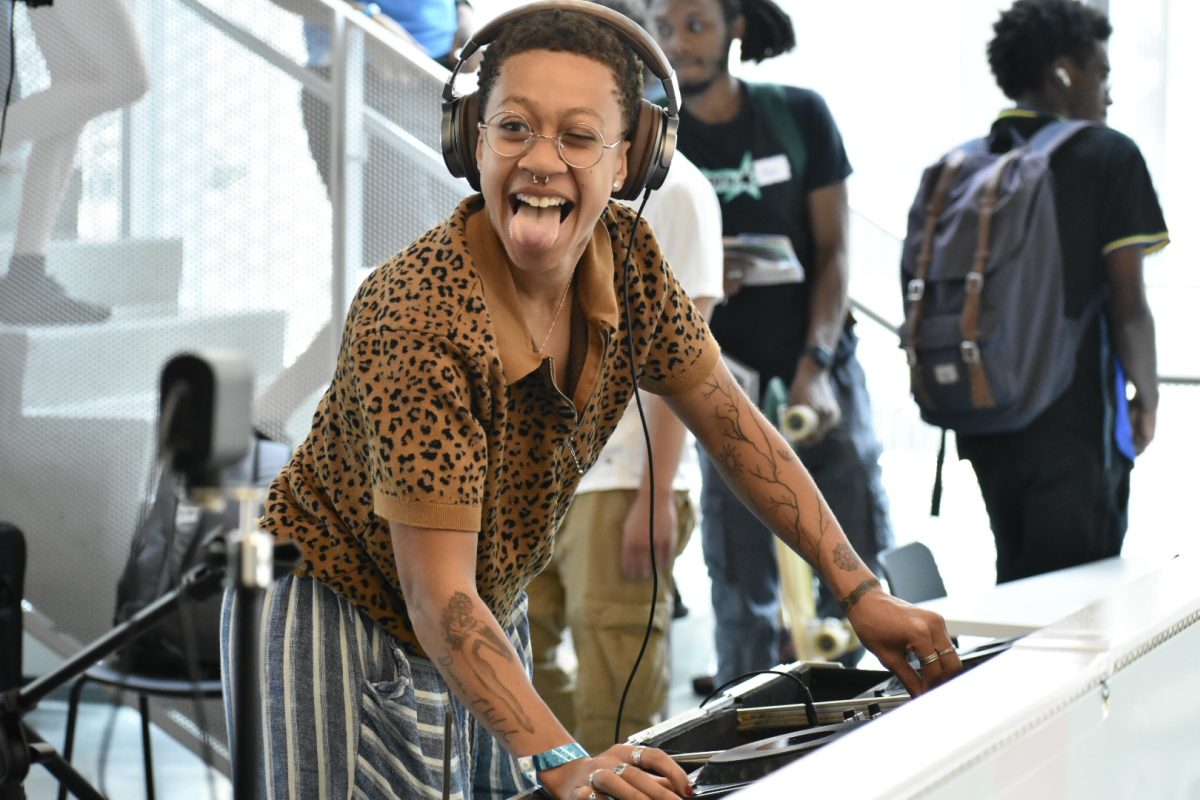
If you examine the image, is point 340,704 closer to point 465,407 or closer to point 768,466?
point 465,407

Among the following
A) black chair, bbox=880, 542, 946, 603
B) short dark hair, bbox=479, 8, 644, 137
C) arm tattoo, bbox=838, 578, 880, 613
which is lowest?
black chair, bbox=880, 542, 946, 603

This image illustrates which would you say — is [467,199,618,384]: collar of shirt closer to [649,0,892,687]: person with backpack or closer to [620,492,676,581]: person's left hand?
[620,492,676,581]: person's left hand

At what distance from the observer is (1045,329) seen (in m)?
3.00

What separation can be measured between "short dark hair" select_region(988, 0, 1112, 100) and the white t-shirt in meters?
0.89

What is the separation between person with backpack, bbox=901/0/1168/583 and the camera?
9.76 ft

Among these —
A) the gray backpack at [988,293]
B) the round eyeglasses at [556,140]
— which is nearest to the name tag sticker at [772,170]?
the gray backpack at [988,293]

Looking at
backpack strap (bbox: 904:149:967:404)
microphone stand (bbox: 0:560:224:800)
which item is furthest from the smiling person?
backpack strap (bbox: 904:149:967:404)

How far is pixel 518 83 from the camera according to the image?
140 centimetres

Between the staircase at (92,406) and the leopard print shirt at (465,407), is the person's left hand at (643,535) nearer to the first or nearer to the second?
the staircase at (92,406)

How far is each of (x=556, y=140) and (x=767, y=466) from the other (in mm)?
474

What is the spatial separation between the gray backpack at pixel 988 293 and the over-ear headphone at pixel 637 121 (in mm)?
1640

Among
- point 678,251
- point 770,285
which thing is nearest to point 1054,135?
point 770,285

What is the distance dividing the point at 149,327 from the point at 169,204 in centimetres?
27

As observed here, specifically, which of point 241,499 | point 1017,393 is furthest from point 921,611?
point 1017,393
